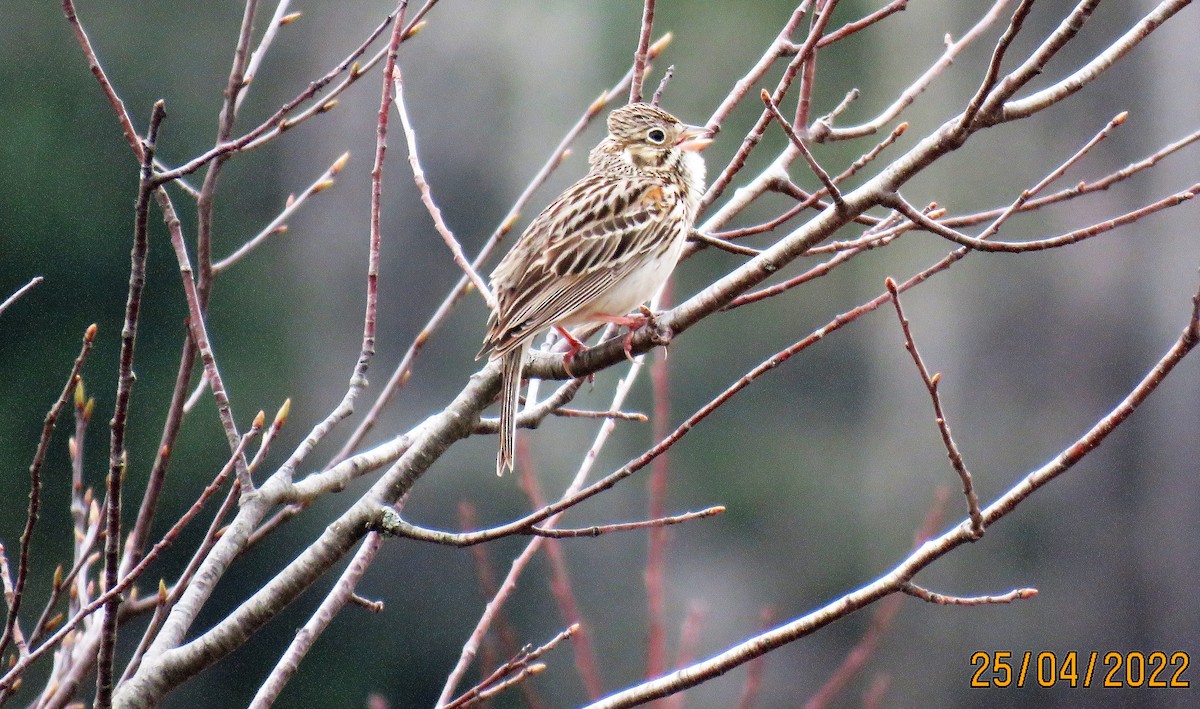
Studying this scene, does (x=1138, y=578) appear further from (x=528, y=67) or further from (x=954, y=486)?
(x=528, y=67)

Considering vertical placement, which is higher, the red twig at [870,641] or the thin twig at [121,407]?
the thin twig at [121,407]

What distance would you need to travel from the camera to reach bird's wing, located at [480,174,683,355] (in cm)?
267

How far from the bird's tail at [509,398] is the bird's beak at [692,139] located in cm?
100

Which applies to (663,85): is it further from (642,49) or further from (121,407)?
A: (121,407)

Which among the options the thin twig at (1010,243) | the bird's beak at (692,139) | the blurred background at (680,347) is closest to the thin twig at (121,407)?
the thin twig at (1010,243)

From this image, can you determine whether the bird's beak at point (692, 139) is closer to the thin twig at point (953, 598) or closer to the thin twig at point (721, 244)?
the thin twig at point (721, 244)

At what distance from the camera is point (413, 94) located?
879cm

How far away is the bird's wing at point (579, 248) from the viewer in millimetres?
2674

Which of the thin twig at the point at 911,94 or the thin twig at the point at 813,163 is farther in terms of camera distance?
the thin twig at the point at 911,94

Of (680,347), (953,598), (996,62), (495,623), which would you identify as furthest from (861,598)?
(680,347)

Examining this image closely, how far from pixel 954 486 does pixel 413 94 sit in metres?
5.18

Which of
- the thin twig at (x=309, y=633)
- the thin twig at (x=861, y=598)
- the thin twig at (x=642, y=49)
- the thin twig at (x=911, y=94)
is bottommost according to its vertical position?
the thin twig at (x=861, y=598)

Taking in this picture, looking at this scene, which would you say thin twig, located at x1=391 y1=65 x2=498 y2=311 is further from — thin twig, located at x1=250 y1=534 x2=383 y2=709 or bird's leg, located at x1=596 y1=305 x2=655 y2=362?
thin twig, located at x1=250 y1=534 x2=383 y2=709

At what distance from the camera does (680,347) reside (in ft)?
29.4
